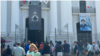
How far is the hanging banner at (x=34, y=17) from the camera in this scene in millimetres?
19378

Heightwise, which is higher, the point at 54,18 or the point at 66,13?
the point at 66,13

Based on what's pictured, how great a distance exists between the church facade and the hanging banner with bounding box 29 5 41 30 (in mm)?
951

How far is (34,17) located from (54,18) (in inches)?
106

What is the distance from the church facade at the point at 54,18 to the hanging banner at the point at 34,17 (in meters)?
0.95

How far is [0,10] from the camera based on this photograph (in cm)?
1942

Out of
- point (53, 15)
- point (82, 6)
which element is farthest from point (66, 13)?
point (82, 6)

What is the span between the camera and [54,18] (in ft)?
65.4

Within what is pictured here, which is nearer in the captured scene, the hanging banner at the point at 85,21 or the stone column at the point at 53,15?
the stone column at the point at 53,15

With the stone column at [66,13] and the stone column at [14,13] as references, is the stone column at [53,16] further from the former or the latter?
the stone column at [14,13]

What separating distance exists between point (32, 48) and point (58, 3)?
1553cm

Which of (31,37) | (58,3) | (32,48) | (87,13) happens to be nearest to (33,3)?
(58,3)

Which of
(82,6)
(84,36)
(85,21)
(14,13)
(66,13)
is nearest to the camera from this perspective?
(84,36)

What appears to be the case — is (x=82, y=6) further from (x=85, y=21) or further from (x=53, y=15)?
(x=53, y=15)

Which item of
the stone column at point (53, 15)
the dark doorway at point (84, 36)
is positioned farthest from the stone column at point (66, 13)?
the dark doorway at point (84, 36)
